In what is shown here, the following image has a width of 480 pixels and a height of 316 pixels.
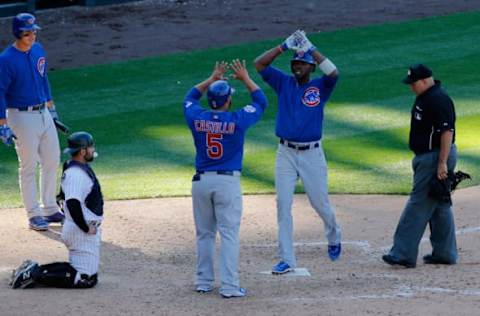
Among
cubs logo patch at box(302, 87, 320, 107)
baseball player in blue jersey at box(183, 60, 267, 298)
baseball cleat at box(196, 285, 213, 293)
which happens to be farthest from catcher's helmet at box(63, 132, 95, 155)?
cubs logo patch at box(302, 87, 320, 107)

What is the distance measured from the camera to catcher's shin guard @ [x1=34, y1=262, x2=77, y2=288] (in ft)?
26.4

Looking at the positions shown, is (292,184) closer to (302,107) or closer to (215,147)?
(302,107)

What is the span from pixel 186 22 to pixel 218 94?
12347 mm

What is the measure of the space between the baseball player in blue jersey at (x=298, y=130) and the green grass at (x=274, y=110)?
8.52ft

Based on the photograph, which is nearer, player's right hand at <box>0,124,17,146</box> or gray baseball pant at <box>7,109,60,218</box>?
player's right hand at <box>0,124,17,146</box>

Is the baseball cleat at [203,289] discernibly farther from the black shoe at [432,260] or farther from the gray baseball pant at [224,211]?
the black shoe at [432,260]

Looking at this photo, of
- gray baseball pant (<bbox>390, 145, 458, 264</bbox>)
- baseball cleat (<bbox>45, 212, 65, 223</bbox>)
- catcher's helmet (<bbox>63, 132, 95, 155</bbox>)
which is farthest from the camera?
baseball cleat (<bbox>45, 212, 65, 223</bbox>)

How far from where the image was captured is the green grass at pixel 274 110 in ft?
38.4

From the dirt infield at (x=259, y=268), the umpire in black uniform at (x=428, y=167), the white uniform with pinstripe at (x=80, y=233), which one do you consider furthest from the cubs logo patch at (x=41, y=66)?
the umpire in black uniform at (x=428, y=167)

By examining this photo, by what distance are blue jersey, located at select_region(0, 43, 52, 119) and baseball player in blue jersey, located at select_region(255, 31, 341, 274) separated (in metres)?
2.29

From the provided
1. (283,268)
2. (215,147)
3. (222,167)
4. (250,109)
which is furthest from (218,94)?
(283,268)

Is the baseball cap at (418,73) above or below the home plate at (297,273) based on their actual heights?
above

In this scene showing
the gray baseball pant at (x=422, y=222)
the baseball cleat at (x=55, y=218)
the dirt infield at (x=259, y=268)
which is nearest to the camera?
the dirt infield at (x=259, y=268)

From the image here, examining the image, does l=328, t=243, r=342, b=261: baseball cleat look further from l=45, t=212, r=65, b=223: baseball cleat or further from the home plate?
l=45, t=212, r=65, b=223: baseball cleat
